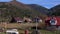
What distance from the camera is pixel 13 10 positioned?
53.9 meters

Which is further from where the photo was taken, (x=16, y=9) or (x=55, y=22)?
(x=16, y=9)

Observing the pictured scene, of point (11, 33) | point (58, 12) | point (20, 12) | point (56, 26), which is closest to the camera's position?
point (11, 33)

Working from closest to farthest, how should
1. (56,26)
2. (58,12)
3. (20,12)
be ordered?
(56,26) < (58,12) < (20,12)

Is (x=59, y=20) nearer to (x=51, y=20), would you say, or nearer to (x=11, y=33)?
(x=51, y=20)

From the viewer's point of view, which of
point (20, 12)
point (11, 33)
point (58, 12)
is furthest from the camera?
point (20, 12)

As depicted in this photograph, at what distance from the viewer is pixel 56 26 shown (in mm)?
22328

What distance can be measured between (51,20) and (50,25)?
1.07 metres

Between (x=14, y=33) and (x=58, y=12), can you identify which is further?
(x=58, y=12)

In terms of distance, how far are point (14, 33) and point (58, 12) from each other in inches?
973

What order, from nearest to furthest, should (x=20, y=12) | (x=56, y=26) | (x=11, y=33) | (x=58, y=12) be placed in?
(x=11, y=33) < (x=56, y=26) < (x=58, y=12) < (x=20, y=12)

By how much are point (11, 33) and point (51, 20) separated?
43.9 feet

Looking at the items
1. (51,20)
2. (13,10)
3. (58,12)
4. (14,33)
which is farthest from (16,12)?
(14,33)

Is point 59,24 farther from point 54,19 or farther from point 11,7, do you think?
point 11,7

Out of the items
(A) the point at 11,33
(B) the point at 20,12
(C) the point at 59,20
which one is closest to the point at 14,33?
(A) the point at 11,33
